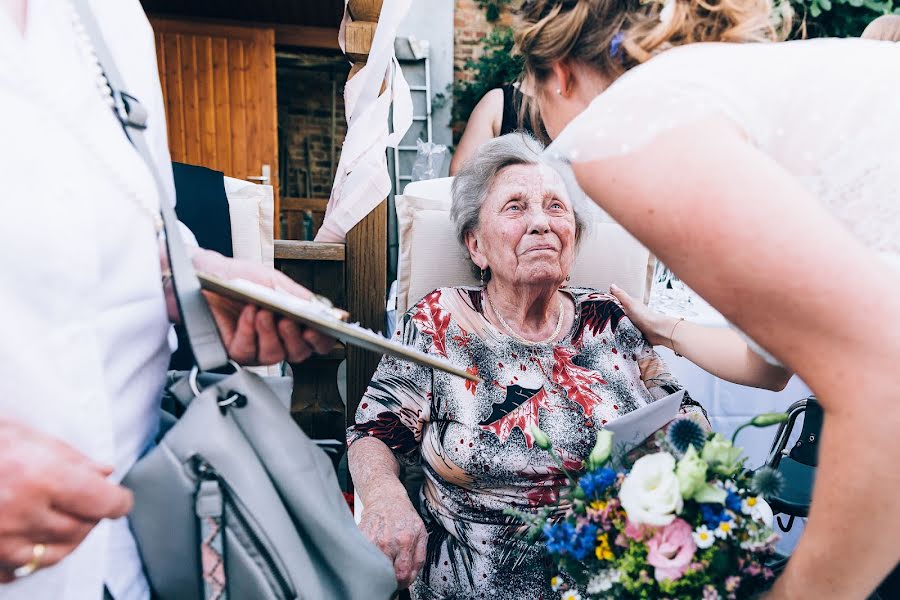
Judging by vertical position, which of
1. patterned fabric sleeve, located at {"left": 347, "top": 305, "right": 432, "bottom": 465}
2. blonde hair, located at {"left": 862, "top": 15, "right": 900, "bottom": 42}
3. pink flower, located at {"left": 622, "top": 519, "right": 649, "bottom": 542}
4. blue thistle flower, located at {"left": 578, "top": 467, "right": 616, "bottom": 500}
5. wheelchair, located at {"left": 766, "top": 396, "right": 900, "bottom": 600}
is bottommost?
wheelchair, located at {"left": 766, "top": 396, "right": 900, "bottom": 600}

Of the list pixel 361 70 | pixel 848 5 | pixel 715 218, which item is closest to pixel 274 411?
pixel 715 218

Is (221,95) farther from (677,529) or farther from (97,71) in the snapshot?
(677,529)

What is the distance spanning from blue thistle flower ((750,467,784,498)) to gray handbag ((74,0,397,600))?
0.60 metres

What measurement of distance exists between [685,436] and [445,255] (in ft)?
3.93

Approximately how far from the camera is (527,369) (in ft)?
5.19

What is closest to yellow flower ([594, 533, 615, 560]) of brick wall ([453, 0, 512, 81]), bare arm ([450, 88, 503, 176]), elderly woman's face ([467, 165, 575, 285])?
elderly woman's face ([467, 165, 575, 285])

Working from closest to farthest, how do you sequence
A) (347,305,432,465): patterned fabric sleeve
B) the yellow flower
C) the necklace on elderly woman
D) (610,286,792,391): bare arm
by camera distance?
the yellow flower, (610,286,792,391): bare arm, (347,305,432,465): patterned fabric sleeve, the necklace on elderly woman

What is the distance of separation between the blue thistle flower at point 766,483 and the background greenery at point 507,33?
14.9 ft

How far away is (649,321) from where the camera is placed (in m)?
1.78

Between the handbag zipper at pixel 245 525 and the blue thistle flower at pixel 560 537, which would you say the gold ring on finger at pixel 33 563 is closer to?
the handbag zipper at pixel 245 525

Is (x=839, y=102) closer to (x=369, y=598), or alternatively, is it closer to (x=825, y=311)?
(x=825, y=311)

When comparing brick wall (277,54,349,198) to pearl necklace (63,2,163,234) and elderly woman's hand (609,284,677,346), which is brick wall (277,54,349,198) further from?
pearl necklace (63,2,163,234)

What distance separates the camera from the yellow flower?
2.94 ft

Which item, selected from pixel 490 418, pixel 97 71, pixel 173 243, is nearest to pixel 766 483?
pixel 490 418
